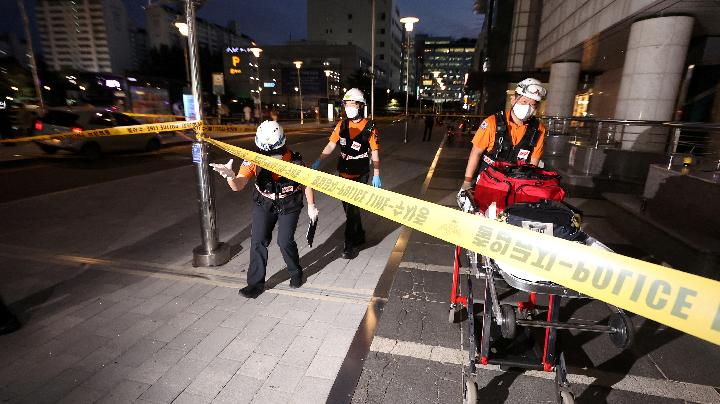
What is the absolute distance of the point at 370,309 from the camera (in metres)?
3.96

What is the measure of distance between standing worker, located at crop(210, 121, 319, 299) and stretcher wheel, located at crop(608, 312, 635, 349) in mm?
2994

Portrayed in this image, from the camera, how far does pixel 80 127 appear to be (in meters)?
13.3

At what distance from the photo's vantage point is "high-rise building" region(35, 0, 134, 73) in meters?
117

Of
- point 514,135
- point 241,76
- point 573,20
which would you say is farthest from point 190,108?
point 241,76

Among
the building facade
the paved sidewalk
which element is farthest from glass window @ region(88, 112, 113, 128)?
the building facade

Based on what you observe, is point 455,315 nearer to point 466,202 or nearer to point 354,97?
point 466,202

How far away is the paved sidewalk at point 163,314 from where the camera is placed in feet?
9.39

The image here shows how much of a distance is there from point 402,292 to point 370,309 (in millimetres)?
556

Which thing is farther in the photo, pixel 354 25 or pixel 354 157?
pixel 354 25

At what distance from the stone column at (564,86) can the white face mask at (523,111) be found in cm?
2061

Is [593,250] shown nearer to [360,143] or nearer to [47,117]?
[360,143]

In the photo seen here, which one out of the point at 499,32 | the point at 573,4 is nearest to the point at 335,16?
the point at 499,32

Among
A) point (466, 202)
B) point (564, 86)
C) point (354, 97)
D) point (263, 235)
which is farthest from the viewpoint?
point (564, 86)

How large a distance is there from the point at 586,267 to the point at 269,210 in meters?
3.14
